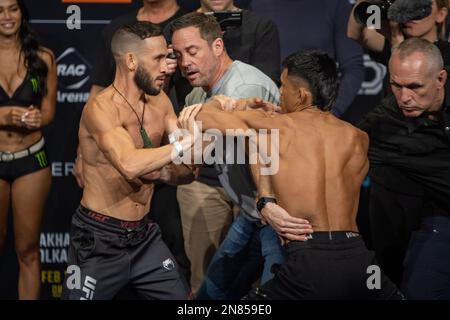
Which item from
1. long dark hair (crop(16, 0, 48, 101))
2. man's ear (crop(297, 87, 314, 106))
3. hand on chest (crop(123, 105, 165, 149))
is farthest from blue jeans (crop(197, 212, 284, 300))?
long dark hair (crop(16, 0, 48, 101))

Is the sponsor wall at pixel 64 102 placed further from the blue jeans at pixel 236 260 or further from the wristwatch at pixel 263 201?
the wristwatch at pixel 263 201

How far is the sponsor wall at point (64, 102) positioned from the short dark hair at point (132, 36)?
133cm

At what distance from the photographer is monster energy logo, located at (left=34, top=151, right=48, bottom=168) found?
5312 millimetres

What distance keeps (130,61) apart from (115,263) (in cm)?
98

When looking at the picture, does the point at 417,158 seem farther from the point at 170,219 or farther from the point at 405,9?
the point at 170,219

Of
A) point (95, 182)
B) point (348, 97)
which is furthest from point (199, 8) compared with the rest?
point (95, 182)

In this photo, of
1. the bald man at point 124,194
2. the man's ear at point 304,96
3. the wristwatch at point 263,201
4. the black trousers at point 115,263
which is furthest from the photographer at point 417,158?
the black trousers at point 115,263

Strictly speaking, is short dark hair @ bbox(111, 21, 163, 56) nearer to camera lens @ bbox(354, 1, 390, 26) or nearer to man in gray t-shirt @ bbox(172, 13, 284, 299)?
man in gray t-shirt @ bbox(172, 13, 284, 299)

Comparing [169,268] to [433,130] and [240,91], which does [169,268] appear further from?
[433,130]

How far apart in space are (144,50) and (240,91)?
51 cm

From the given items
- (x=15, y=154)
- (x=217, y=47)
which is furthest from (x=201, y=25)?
(x=15, y=154)

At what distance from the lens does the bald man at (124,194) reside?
4359mm

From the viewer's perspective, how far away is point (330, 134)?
13.3 feet

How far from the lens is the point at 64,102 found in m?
5.89
